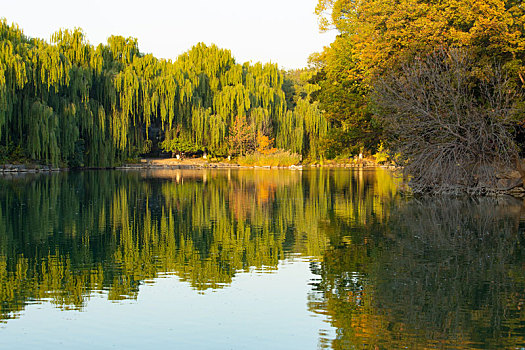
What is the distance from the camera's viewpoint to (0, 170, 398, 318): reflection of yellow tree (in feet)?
32.6

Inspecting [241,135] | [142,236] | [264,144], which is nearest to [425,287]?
[142,236]

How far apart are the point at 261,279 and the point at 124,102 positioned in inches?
1637

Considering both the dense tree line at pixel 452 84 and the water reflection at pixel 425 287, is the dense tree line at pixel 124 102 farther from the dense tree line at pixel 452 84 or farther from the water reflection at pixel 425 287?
the water reflection at pixel 425 287

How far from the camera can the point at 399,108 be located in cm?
2442

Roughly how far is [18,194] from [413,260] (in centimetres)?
1854

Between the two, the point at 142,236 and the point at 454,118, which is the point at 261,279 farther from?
the point at 454,118

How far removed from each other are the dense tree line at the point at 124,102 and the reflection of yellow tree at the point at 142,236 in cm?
1579

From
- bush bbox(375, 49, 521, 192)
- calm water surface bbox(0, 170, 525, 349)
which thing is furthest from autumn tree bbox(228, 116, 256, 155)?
→ calm water surface bbox(0, 170, 525, 349)

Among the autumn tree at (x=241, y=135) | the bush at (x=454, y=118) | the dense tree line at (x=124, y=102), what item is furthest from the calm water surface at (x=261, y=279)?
the autumn tree at (x=241, y=135)

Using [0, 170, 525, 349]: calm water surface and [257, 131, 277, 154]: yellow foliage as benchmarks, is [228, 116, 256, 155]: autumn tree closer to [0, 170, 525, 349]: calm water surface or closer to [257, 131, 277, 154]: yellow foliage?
[257, 131, 277, 154]: yellow foliage

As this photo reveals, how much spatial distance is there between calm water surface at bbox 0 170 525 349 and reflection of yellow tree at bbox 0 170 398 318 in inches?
2.0

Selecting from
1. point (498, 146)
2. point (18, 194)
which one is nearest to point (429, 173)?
point (498, 146)

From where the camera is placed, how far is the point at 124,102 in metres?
49.8

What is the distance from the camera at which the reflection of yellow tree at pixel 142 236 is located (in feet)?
32.6
